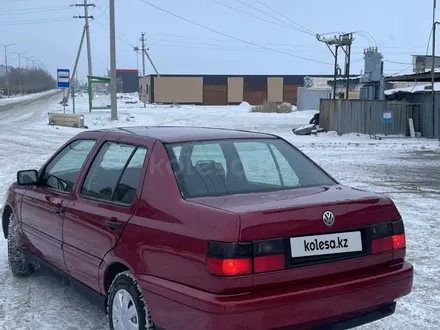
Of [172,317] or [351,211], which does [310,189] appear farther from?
[172,317]

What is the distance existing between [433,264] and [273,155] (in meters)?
2.68

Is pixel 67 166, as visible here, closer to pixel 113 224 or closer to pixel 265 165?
pixel 113 224

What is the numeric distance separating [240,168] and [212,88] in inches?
2837

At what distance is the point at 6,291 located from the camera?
5.51 metres

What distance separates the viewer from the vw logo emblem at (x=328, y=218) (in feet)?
11.7

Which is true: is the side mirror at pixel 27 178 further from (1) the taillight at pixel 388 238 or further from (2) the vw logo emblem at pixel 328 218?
(1) the taillight at pixel 388 238

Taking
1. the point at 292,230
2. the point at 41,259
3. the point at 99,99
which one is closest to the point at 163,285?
the point at 292,230

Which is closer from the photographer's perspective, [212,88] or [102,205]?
[102,205]

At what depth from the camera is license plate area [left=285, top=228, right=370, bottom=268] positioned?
3455 mm

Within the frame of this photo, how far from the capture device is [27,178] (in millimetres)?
5332

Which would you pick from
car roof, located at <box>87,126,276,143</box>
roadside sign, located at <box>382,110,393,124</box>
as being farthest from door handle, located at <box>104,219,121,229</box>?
roadside sign, located at <box>382,110,393,124</box>

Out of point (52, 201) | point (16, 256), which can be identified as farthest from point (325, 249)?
point (16, 256)

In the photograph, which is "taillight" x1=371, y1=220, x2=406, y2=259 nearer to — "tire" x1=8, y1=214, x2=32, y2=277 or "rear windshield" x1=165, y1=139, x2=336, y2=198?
"rear windshield" x1=165, y1=139, x2=336, y2=198

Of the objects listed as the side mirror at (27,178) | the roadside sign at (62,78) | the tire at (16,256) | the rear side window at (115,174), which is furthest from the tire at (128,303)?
the roadside sign at (62,78)
